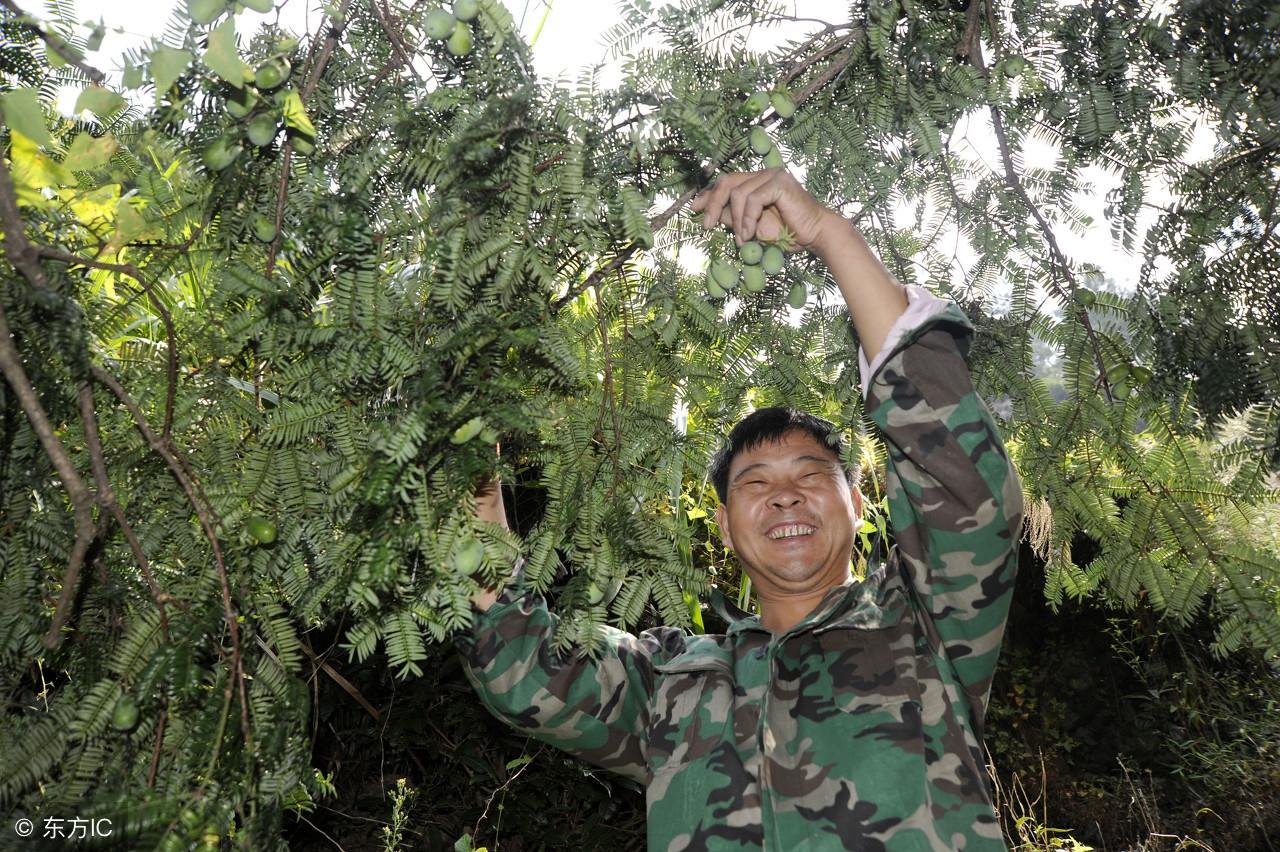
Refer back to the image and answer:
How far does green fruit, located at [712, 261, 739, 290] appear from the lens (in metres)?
1.28

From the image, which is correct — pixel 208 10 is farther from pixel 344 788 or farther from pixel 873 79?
pixel 344 788

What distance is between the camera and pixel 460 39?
3.59 ft

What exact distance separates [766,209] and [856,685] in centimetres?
81

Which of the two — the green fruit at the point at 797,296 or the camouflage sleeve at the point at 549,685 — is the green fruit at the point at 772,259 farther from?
the camouflage sleeve at the point at 549,685

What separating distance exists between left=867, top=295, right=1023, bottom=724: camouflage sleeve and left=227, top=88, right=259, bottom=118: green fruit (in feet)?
2.96

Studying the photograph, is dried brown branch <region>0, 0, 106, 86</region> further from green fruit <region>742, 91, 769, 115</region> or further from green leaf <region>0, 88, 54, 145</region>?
green fruit <region>742, 91, 769, 115</region>

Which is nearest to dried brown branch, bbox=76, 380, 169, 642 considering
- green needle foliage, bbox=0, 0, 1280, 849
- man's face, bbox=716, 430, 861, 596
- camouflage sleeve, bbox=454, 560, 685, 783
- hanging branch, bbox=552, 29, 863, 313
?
green needle foliage, bbox=0, 0, 1280, 849

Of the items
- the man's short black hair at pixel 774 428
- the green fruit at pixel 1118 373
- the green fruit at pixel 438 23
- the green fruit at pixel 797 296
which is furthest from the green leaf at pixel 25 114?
the green fruit at pixel 1118 373

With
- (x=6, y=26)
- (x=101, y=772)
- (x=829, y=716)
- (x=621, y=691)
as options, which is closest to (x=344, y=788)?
(x=621, y=691)

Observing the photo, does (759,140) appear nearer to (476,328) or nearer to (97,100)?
(476,328)

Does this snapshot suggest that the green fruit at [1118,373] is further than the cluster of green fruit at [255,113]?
Yes

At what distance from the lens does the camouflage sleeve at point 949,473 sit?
4.52 ft

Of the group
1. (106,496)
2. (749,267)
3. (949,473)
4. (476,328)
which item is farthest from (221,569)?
(949,473)

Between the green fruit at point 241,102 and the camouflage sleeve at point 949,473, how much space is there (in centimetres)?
90
